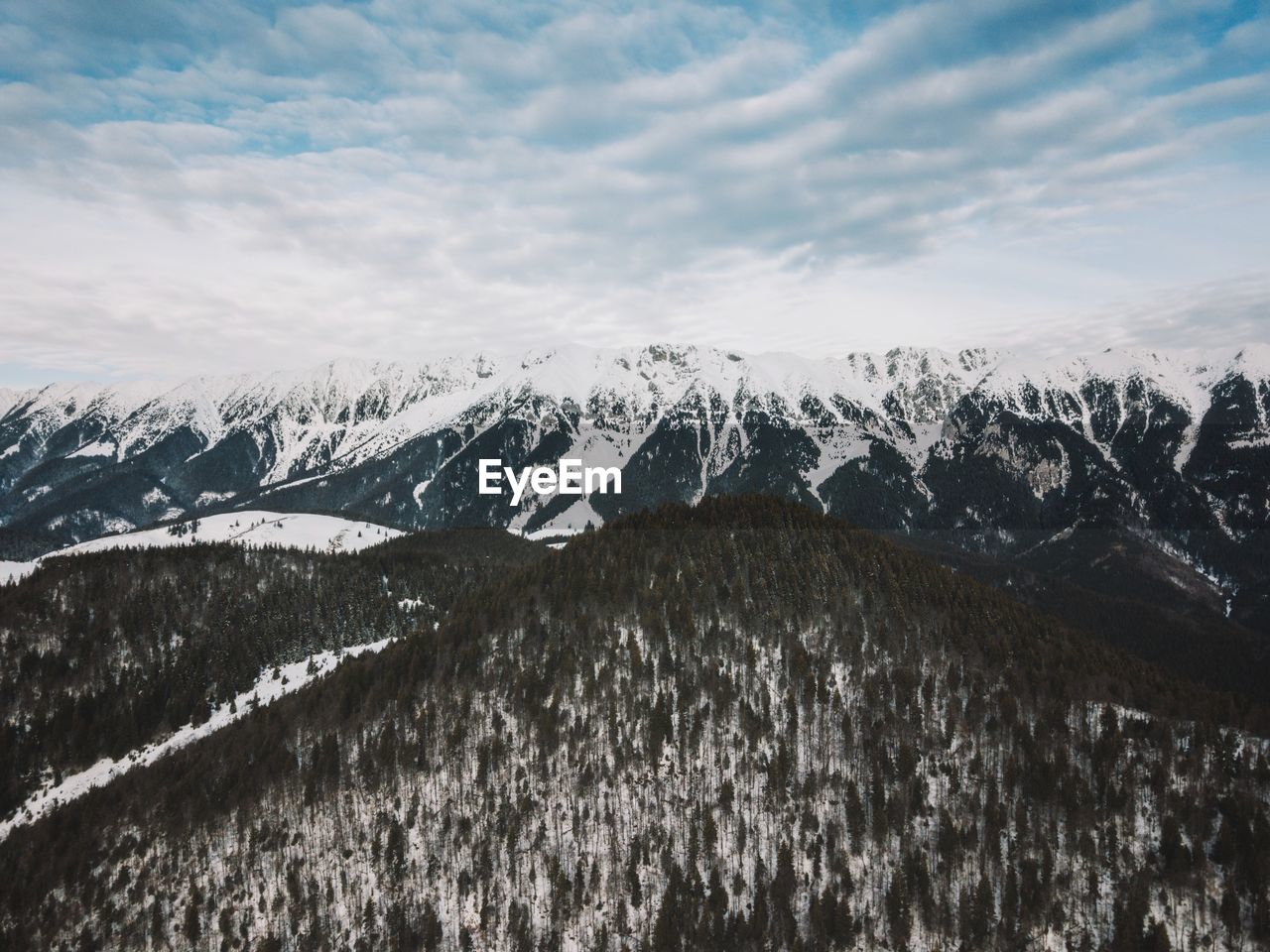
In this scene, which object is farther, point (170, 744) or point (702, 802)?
point (170, 744)

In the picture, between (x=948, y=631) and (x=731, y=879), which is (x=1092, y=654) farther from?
(x=731, y=879)

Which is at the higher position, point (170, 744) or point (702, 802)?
point (702, 802)

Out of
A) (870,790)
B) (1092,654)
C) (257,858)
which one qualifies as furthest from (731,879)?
(1092,654)

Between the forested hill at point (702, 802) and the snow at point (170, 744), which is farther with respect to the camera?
the snow at point (170, 744)
